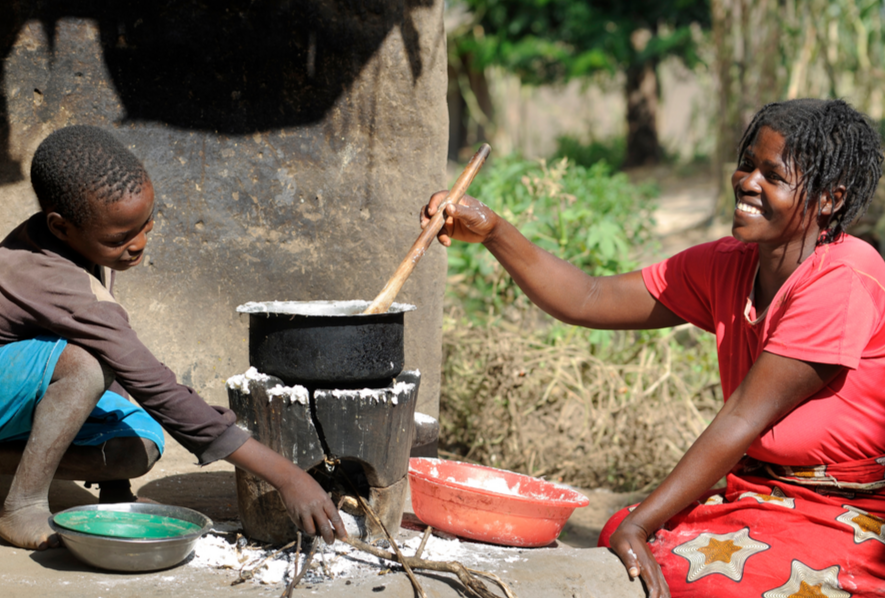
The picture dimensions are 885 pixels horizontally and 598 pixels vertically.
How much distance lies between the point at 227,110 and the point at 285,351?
3.88 feet

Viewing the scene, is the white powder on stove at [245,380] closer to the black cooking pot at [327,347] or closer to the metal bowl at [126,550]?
the black cooking pot at [327,347]

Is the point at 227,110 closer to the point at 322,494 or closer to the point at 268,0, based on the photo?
the point at 268,0

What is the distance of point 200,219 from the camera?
304cm

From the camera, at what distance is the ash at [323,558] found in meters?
2.11

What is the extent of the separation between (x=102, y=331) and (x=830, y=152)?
5.98 ft

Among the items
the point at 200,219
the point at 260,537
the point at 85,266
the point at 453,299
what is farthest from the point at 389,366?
the point at 453,299

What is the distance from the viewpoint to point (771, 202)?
2172 mm

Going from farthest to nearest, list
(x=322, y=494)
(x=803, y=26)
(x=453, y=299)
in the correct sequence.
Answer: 1. (x=803, y=26)
2. (x=453, y=299)
3. (x=322, y=494)

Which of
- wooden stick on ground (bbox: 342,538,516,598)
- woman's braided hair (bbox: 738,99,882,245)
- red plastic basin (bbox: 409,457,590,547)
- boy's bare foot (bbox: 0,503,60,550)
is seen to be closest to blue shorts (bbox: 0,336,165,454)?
boy's bare foot (bbox: 0,503,60,550)

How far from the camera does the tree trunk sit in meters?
14.2

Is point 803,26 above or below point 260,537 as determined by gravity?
above

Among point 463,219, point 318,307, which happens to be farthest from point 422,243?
point 318,307

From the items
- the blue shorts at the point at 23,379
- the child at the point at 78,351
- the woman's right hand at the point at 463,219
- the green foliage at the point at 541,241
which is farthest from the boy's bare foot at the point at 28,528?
the green foliage at the point at 541,241

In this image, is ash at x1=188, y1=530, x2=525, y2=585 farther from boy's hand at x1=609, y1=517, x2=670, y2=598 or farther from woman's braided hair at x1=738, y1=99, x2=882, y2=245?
woman's braided hair at x1=738, y1=99, x2=882, y2=245
